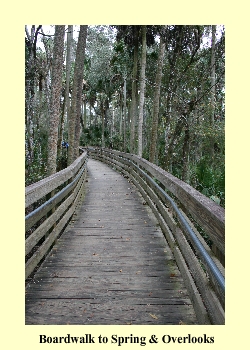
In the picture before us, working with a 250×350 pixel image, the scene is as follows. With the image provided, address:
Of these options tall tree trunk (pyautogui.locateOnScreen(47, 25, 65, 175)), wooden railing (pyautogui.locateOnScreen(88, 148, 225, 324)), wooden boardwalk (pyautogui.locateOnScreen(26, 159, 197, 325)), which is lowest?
wooden boardwalk (pyautogui.locateOnScreen(26, 159, 197, 325))

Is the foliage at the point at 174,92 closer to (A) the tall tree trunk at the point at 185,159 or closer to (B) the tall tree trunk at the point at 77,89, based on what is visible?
(A) the tall tree trunk at the point at 185,159

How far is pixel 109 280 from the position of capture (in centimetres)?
387

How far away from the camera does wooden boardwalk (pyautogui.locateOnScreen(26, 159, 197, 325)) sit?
10.3ft

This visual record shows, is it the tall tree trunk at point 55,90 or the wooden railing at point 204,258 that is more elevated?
the tall tree trunk at point 55,90

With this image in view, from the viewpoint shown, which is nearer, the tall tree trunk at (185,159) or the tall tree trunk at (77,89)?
the tall tree trunk at (185,159)

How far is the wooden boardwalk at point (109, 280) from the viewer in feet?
10.3

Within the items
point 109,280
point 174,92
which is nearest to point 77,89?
point 174,92

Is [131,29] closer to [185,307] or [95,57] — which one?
[95,57]

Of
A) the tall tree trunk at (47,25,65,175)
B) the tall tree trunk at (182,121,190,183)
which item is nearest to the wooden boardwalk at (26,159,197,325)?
the tall tree trunk at (47,25,65,175)

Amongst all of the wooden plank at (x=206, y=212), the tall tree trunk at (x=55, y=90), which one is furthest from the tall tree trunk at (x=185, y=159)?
the wooden plank at (x=206, y=212)

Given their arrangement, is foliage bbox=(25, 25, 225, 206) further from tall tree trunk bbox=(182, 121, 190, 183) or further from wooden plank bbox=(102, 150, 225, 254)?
Answer: wooden plank bbox=(102, 150, 225, 254)
